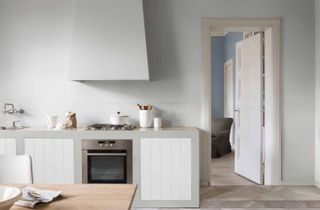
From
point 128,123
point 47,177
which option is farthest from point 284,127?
point 47,177

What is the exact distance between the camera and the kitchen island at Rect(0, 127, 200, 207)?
10.1 ft

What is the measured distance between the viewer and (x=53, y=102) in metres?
3.64

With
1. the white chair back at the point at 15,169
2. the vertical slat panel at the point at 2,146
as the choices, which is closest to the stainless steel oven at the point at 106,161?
the vertical slat panel at the point at 2,146

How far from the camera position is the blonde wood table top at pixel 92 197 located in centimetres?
134

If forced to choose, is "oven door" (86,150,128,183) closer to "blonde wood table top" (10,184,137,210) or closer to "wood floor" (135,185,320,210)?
"wood floor" (135,185,320,210)

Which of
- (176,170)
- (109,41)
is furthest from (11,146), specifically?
(176,170)

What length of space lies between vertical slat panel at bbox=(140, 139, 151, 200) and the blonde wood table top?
144 cm

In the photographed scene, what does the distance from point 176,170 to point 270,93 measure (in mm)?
1557

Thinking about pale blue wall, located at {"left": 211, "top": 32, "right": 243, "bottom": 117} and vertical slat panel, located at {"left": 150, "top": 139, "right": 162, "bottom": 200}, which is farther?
pale blue wall, located at {"left": 211, "top": 32, "right": 243, "bottom": 117}

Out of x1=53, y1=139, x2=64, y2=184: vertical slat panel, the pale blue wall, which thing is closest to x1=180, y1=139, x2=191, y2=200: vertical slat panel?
x1=53, y1=139, x2=64, y2=184: vertical slat panel

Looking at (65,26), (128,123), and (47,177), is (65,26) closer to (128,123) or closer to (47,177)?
(128,123)

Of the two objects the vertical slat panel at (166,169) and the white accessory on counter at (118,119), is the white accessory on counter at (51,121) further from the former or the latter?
the vertical slat panel at (166,169)

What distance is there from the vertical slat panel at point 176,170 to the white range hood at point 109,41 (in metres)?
0.82

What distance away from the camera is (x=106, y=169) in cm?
312
